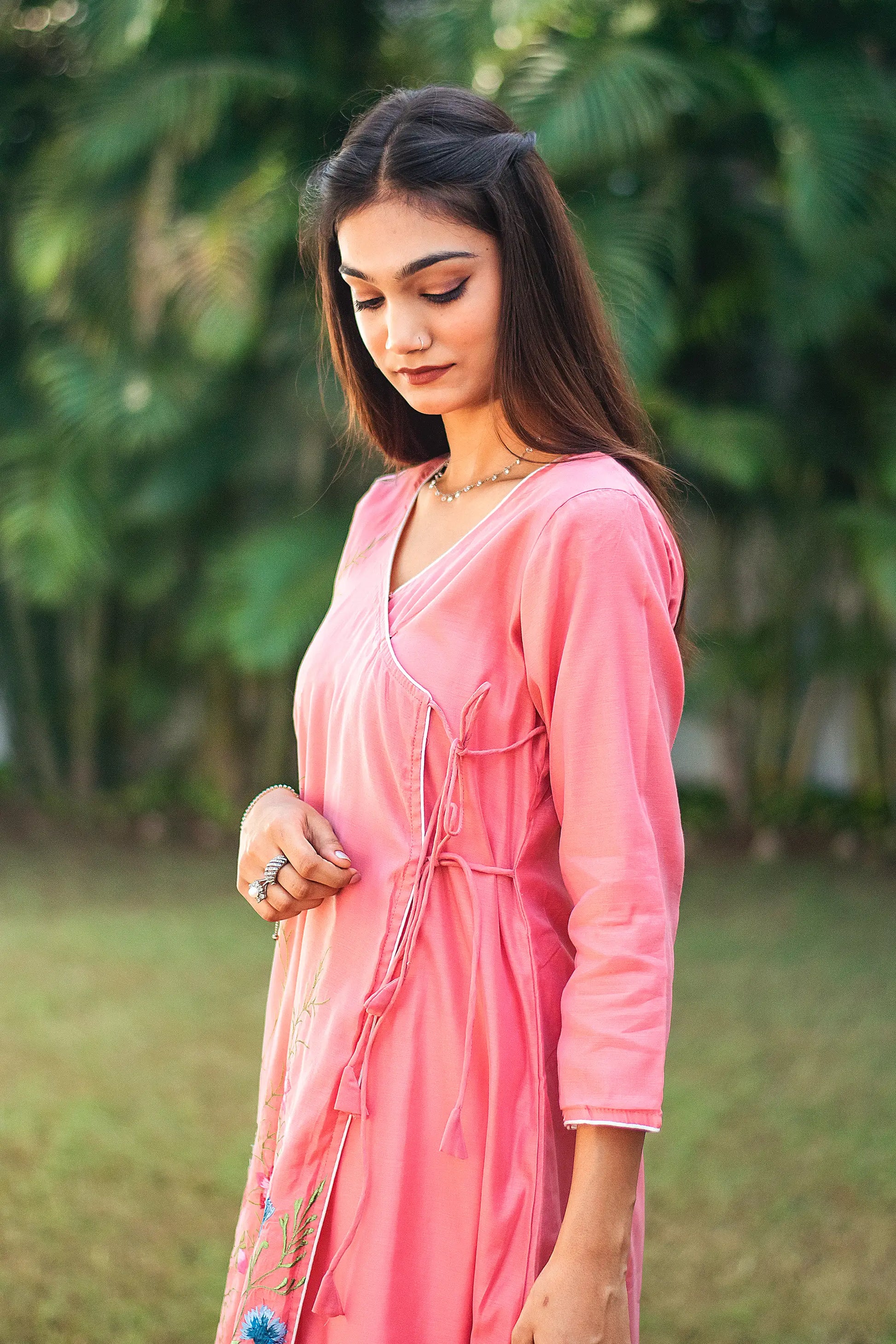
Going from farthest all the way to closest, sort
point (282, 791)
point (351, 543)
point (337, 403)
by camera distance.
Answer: point (337, 403)
point (351, 543)
point (282, 791)

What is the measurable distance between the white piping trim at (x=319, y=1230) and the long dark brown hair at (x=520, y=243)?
0.56 meters

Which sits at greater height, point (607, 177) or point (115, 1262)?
point (607, 177)

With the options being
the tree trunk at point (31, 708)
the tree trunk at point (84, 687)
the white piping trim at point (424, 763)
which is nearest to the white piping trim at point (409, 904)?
the white piping trim at point (424, 763)

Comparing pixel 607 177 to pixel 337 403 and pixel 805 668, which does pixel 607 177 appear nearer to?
pixel 337 403

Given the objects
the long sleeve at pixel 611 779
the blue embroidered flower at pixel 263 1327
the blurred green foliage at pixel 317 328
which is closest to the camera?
the long sleeve at pixel 611 779

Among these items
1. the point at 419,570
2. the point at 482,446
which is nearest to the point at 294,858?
the point at 419,570

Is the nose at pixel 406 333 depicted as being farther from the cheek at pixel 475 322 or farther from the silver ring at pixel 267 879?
the silver ring at pixel 267 879

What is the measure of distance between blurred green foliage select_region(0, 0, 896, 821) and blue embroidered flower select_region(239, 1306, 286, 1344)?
12.2 feet

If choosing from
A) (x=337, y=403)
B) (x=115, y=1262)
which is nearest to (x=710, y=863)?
(x=337, y=403)

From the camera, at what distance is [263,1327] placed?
1.06 meters

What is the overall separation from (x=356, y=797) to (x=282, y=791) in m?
0.12

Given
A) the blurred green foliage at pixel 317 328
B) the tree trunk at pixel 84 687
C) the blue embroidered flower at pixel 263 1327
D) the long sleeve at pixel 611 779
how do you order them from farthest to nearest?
the tree trunk at pixel 84 687
the blurred green foliage at pixel 317 328
the blue embroidered flower at pixel 263 1327
the long sleeve at pixel 611 779

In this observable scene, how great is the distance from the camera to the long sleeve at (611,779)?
94cm

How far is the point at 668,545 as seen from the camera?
1071mm
